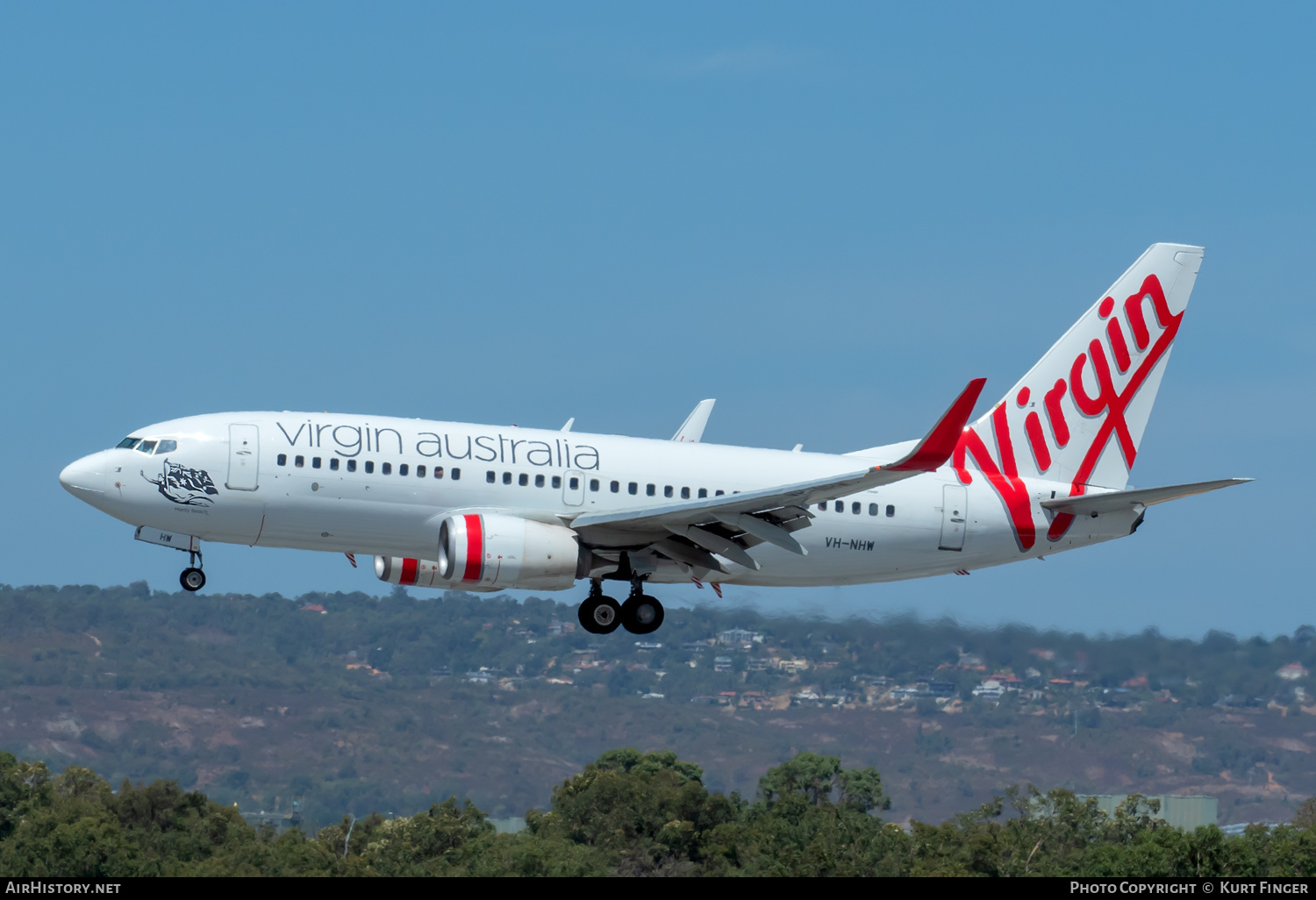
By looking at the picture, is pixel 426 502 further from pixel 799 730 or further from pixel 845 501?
pixel 799 730

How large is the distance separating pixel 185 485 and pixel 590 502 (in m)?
9.45

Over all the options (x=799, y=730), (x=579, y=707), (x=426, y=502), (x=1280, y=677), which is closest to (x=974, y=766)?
(x=799, y=730)

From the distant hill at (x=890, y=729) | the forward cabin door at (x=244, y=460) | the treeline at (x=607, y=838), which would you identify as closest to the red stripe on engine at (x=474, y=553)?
the forward cabin door at (x=244, y=460)

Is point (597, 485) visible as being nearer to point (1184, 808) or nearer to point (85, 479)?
point (85, 479)

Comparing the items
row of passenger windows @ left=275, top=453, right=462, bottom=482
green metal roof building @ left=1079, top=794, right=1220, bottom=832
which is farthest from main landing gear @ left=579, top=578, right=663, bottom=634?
green metal roof building @ left=1079, top=794, right=1220, bottom=832

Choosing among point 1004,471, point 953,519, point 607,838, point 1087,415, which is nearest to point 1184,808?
point 607,838

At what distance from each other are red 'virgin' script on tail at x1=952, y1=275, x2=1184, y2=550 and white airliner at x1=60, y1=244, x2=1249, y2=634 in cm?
10

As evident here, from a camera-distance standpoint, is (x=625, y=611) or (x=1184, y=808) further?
(x=1184, y=808)

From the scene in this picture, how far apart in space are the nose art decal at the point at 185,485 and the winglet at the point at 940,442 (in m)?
15.7

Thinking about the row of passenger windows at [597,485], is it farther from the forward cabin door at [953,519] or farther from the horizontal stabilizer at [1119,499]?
the horizontal stabilizer at [1119,499]

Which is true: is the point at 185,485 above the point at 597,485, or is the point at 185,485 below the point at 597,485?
below

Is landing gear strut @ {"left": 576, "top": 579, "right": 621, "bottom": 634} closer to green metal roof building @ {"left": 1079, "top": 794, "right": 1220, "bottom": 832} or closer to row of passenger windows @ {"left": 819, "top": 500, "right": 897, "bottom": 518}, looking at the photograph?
row of passenger windows @ {"left": 819, "top": 500, "right": 897, "bottom": 518}

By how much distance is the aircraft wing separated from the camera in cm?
Result: 3375

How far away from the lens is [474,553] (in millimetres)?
37781
